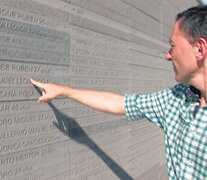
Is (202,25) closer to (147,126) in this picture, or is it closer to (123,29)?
(123,29)

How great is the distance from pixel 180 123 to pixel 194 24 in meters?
0.56

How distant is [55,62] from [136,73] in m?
1.42

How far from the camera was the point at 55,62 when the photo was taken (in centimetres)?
195

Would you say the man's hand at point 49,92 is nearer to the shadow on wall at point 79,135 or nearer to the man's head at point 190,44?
the shadow on wall at point 79,135

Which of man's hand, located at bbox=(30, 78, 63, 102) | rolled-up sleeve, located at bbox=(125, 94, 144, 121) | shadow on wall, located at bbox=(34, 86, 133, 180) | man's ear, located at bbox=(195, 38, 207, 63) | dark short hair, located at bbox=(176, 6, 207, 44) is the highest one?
dark short hair, located at bbox=(176, 6, 207, 44)

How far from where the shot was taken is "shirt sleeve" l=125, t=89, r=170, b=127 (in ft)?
5.74

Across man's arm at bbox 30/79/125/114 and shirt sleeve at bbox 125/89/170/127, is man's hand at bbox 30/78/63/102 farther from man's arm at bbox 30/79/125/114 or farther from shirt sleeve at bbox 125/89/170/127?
shirt sleeve at bbox 125/89/170/127

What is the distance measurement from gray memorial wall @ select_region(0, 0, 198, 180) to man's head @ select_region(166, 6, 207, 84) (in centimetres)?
88

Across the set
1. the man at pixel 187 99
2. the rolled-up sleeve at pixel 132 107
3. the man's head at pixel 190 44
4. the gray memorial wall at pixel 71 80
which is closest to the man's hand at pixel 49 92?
the man at pixel 187 99

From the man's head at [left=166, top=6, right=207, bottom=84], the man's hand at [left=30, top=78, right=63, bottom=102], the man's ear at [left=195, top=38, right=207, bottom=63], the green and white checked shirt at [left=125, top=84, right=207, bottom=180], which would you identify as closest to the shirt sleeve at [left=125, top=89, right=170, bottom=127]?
the green and white checked shirt at [left=125, top=84, right=207, bottom=180]

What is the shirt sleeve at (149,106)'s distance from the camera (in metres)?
1.75

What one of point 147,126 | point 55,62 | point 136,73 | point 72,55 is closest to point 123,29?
point 136,73

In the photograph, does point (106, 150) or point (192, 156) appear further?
point (106, 150)

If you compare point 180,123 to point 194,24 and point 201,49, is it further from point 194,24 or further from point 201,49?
point 194,24
